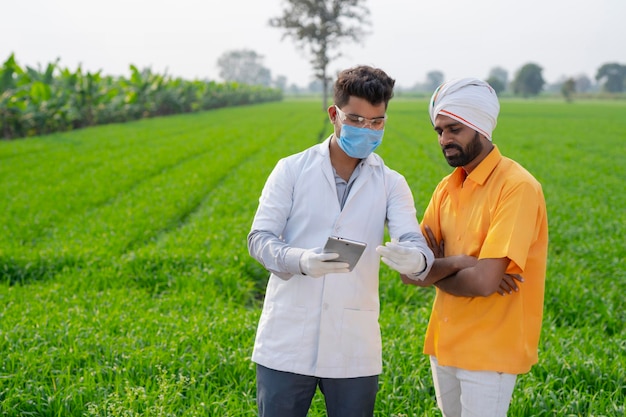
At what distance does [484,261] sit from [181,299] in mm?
3774

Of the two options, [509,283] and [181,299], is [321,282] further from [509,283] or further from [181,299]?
[181,299]

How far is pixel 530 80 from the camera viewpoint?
113 meters

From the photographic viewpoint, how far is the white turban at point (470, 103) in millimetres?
2242

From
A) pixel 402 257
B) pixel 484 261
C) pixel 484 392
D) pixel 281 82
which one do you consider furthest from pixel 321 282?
pixel 281 82

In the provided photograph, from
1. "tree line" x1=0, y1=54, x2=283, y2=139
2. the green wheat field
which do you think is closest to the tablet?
the green wheat field

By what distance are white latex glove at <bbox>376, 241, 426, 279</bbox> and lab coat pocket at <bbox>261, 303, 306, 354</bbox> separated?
0.42 meters

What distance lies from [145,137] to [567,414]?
17.8m

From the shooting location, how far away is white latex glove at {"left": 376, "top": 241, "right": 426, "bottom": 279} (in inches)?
82.7

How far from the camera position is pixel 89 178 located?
1156 centimetres

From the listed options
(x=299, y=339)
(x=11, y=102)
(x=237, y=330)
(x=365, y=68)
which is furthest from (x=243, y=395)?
(x=11, y=102)

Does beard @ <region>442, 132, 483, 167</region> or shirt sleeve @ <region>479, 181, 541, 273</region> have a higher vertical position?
beard @ <region>442, 132, 483, 167</region>

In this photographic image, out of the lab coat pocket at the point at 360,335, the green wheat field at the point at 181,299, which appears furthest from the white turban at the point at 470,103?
the green wheat field at the point at 181,299

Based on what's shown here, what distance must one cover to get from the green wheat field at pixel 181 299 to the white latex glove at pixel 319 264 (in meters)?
1.70

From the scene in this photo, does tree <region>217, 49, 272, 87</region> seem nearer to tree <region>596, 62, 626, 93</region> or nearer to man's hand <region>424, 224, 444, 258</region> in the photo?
tree <region>596, 62, 626, 93</region>
